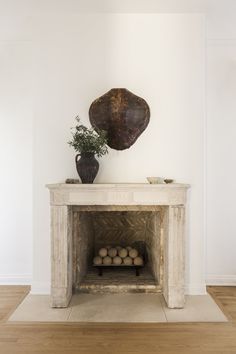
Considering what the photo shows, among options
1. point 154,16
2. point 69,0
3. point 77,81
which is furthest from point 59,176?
point 154,16

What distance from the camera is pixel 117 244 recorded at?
11.5ft

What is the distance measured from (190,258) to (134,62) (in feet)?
6.44

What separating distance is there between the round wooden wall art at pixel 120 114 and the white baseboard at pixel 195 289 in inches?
59.5

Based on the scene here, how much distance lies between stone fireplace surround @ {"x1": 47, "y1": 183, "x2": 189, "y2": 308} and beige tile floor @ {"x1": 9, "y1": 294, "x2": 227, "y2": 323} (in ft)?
0.37

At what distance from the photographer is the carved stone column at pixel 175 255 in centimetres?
280

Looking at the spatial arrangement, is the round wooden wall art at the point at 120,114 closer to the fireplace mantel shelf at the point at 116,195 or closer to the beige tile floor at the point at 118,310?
the fireplace mantel shelf at the point at 116,195

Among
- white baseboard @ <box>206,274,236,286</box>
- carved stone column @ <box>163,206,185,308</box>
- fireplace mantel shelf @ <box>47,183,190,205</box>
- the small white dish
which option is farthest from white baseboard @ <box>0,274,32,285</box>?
white baseboard @ <box>206,274,236,286</box>

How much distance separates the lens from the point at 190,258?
3121 millimetres

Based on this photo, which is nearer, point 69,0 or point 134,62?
point 69,0

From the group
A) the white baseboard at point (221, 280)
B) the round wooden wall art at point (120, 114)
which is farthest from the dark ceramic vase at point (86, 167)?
the white baseboard at point (221, 280)

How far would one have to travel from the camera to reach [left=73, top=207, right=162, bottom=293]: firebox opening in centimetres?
308

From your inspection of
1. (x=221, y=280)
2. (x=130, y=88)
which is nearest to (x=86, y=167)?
(x=130, y=88)

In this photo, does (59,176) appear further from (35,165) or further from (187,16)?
(187,16)

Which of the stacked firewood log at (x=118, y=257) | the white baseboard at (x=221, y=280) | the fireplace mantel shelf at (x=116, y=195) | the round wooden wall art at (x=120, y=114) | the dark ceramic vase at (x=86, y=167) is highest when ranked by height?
the round wooden wall art at (x=120, y=114)
